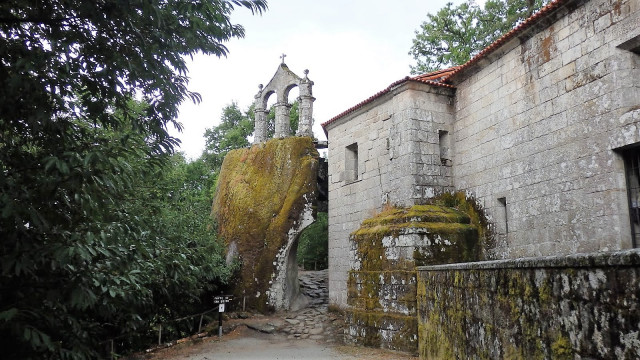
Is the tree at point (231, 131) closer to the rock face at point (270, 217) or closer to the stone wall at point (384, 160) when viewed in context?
Answer: the rock face at point (270, 217)

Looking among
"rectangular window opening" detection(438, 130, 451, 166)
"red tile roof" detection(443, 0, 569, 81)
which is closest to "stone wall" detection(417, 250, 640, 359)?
"red tile roof" detection(443, 0, 569, 81)

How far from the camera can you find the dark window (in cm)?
596

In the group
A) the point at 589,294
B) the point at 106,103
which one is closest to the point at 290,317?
the point at 106,103

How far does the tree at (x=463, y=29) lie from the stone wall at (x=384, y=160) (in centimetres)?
754

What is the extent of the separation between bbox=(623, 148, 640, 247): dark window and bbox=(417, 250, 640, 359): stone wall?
3.43 m

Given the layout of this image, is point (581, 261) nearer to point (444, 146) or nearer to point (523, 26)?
point (523, 26)

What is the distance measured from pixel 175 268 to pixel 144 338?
7231 millimetres

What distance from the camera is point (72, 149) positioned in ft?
11.5

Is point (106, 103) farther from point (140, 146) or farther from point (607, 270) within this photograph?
point (607, 270)

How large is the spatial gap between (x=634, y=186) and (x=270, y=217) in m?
9.66

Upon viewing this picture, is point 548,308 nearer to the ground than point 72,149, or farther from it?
nearer to the ground

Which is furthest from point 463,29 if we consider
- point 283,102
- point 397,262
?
point 397,262

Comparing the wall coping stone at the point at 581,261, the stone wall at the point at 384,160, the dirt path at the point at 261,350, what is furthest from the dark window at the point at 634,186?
the wall coping stone at the point at 581,261

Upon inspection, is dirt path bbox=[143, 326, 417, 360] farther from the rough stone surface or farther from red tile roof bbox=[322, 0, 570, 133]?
red tile roof bbox=[322, 0, 570, 133]
